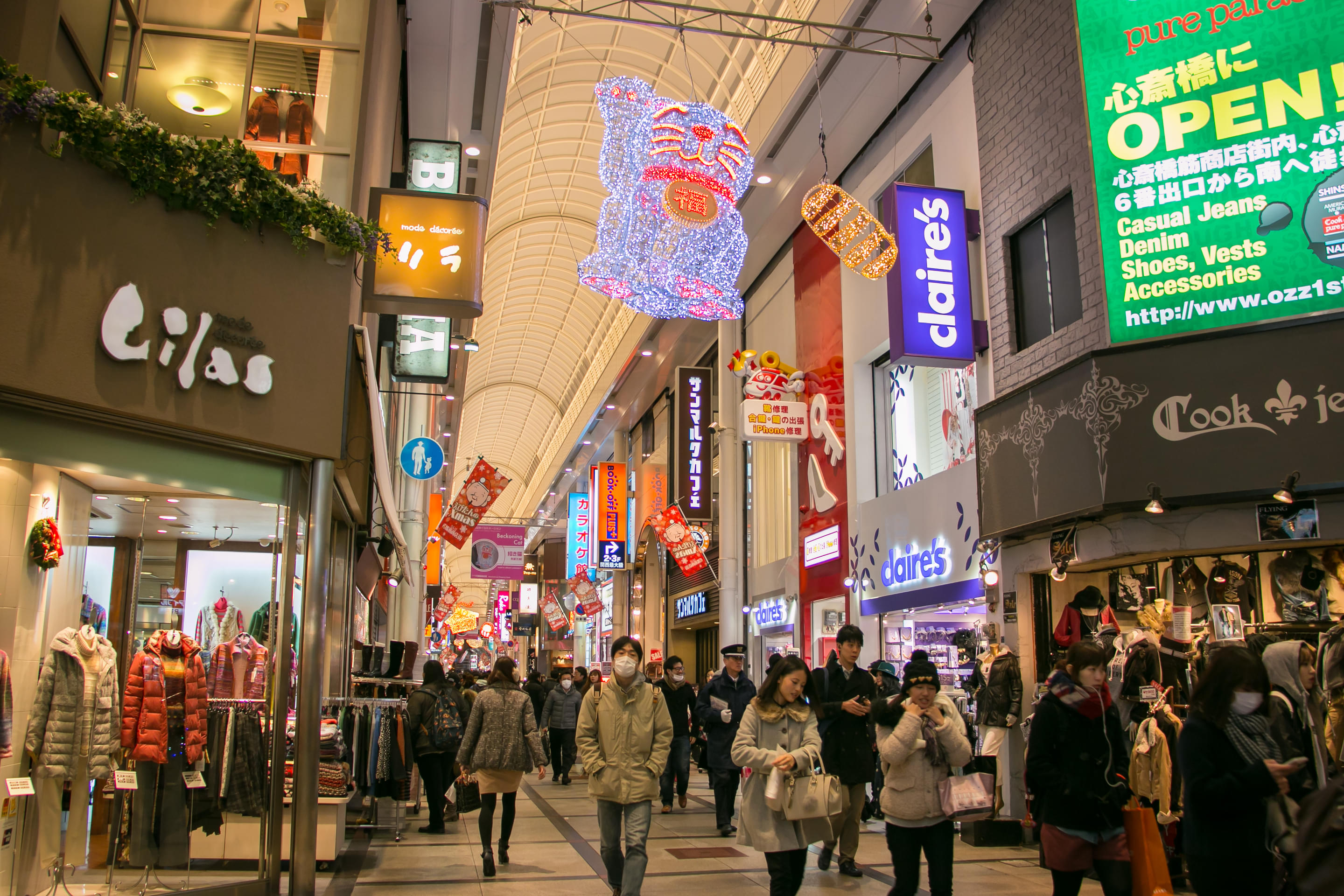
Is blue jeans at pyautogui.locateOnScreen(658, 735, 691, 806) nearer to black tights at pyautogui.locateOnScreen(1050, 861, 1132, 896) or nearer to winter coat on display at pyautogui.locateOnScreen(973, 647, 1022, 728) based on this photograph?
winter coat on display at pyautogui.locateOnScreen(973, 647, 1022, 728)

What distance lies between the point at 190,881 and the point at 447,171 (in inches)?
327

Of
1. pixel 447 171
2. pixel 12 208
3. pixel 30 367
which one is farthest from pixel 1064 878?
pixel 447 171

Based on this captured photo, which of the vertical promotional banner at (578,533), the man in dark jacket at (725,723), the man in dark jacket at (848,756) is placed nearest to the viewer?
the man in dark jacket at (848,756)

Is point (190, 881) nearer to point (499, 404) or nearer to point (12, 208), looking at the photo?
point (12, 208)

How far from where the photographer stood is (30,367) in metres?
4.77

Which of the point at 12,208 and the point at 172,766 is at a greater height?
the point at 12,208

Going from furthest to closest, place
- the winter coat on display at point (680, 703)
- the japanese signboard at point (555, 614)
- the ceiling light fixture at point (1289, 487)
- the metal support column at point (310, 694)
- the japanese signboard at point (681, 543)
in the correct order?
the japanese signboard at point (555, 614)
the japanese signboard at point (681, 543)
the winter coat on display at point (680, 703)
the ceiling light fixture at point (1289, 487)
the metal support column at point (310, 694)

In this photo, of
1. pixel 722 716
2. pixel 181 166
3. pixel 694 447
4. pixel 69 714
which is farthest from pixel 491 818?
pixel 694 447

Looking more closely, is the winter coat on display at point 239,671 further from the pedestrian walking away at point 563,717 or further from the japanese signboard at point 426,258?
the pedestrian walking away at point 563,717

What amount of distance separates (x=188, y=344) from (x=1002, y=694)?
22.7 feet

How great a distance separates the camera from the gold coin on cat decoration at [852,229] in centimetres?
952

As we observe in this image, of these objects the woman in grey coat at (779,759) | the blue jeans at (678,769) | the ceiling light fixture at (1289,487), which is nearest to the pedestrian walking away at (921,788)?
the woman in grey coat at (779,759)

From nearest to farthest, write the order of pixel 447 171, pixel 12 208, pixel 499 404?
pixel 12 208
pixel 447 171
pixel 499 404

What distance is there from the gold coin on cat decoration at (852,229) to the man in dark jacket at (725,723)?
3831 mm
